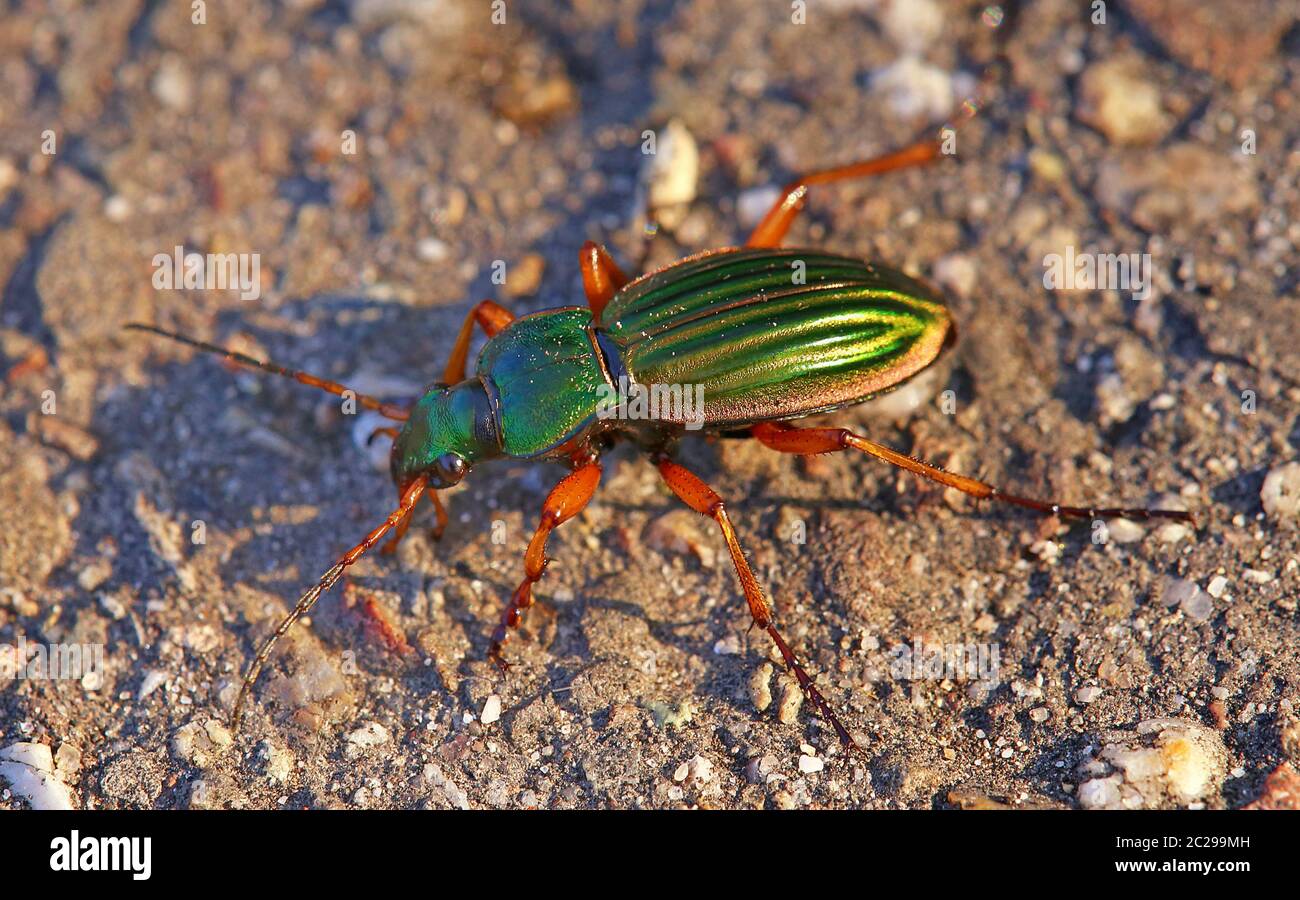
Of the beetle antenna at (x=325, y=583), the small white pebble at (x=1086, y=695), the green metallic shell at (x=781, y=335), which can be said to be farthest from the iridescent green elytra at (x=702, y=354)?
the small white pebble at (x=1086, y=695)

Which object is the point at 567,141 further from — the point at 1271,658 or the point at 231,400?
the point at 1271,658

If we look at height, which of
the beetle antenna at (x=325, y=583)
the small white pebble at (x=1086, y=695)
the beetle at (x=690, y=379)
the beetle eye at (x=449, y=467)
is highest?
the beetle at (x=690, y=379)

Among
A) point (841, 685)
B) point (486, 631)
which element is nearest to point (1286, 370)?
point (841, 685)

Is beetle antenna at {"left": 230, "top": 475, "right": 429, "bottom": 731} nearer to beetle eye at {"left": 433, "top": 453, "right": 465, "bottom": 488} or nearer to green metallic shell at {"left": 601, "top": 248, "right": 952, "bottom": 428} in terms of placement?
beetle eye at {"left": 433, "top": 453, "right": 465, "bottom": 488}

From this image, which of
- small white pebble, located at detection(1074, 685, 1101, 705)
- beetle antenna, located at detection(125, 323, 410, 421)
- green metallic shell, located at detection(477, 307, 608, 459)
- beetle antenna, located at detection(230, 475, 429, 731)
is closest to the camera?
small white pebble, located at detection(1074, 685, 1101, 705)

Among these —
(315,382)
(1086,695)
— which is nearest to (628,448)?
(315,382)

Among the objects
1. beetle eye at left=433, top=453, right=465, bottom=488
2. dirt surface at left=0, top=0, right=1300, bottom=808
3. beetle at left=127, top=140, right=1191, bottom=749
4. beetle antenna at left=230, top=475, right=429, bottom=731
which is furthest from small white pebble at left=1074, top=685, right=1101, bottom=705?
beetle antenna at left=230, top=475, right=429, bottom=731

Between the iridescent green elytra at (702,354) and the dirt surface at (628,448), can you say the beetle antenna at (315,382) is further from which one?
the dirt surface at (628,448)
